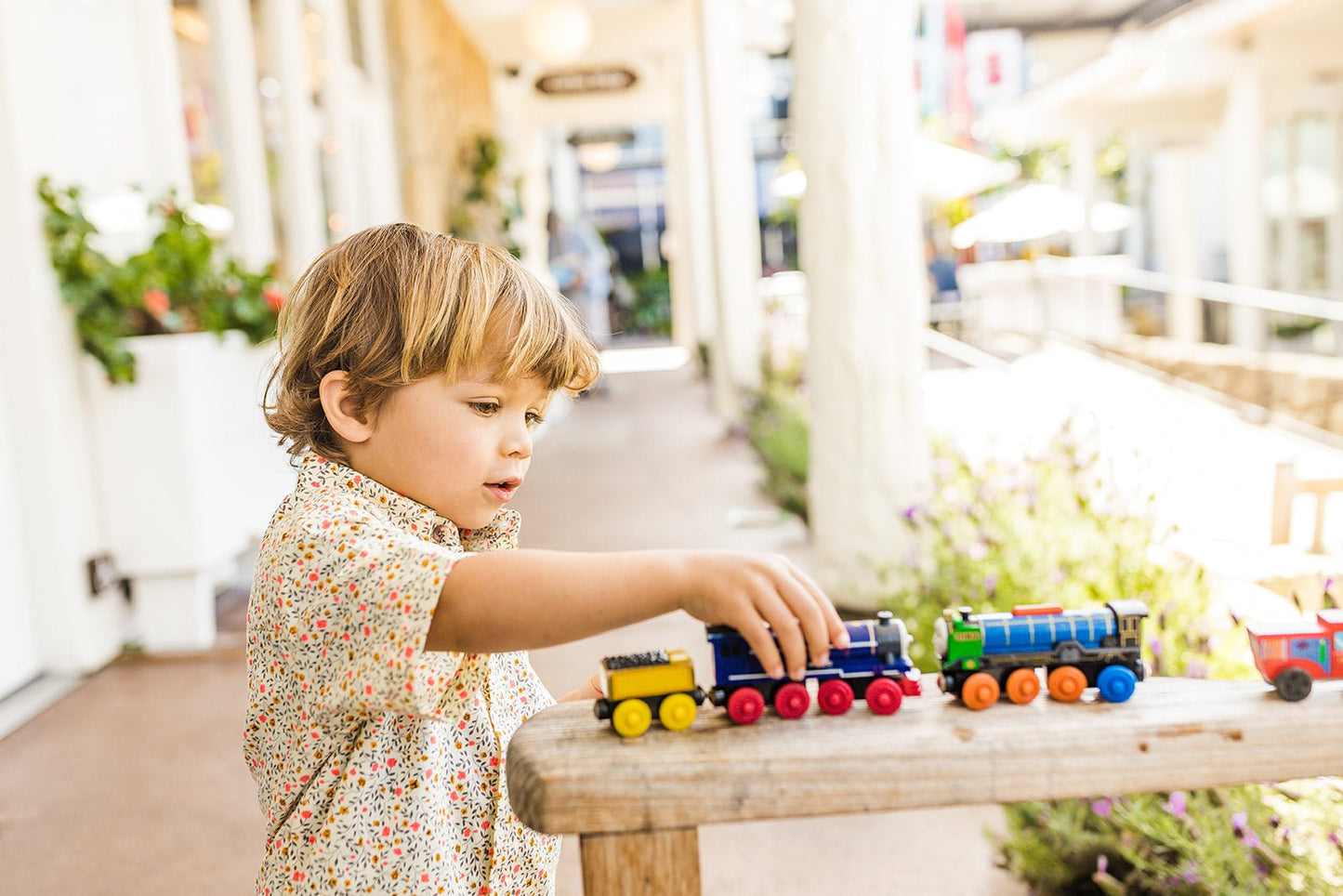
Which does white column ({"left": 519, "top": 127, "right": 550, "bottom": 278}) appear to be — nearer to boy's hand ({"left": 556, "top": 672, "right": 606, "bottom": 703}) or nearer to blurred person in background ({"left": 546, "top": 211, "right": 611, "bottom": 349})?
blurred person in background ({"left": 546, "top": 211, "right": 611, "bottom": 349})

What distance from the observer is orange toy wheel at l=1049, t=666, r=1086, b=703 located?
1000 mm

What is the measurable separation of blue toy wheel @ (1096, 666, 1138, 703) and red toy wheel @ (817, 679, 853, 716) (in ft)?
0.70

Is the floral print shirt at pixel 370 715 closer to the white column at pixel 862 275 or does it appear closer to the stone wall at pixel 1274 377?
the white column at pixel 862 275

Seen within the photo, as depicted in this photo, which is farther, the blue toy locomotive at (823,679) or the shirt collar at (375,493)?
the shirt collar at (375,493)

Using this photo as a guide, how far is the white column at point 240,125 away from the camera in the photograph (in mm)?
5301

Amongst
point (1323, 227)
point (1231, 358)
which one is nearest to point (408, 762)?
point (1231, 358)

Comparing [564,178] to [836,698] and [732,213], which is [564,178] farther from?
[836,698]

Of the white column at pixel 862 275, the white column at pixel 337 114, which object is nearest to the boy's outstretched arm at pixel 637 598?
the white column at pixel 862 275

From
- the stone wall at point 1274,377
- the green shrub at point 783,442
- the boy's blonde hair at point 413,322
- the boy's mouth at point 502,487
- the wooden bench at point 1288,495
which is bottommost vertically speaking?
Answer: the stone wall at point 1274,377

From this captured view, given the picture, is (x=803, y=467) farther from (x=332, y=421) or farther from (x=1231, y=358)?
(x=1231, y=358)

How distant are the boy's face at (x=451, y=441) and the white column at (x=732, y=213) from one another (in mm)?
7821

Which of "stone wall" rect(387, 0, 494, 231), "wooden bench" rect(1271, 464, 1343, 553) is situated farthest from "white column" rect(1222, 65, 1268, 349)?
"wooden bench" rect(1271, 464, 1343, 553)

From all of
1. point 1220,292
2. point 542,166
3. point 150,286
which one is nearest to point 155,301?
point 150,286

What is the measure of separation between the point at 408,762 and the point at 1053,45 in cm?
2233
